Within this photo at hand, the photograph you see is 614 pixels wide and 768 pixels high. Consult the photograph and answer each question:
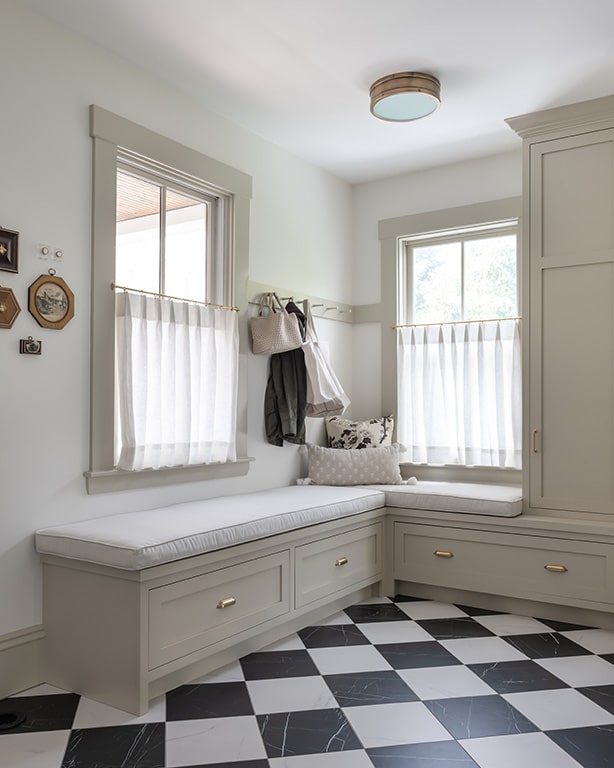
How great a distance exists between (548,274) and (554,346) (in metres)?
0.36

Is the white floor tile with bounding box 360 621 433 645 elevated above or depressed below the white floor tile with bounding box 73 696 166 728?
below

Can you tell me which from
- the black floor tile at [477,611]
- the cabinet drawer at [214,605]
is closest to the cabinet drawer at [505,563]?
the black floor tile at [477,611]

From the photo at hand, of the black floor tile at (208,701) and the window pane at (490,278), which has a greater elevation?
the window pane at (490,278)

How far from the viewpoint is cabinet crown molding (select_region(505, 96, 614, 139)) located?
3.19 metres

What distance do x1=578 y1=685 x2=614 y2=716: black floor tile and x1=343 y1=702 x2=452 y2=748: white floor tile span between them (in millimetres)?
609

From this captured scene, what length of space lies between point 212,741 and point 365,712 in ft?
1.76

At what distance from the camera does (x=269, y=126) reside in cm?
372

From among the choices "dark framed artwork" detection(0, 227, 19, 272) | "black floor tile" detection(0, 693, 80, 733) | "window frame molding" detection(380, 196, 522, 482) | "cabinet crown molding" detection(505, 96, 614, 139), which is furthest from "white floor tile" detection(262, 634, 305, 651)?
"cabinet crown molding" detection(505, 96, 614, 139)

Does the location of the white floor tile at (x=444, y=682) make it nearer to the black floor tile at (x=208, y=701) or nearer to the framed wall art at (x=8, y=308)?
the black floor tile at (x=208, y=701)

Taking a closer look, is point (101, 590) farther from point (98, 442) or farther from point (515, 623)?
point (515, 623)

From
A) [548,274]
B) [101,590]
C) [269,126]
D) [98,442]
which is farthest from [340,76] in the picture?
[101,590]

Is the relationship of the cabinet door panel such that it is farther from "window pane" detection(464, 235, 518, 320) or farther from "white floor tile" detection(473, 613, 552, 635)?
"window pane" detection(464, 235, 518, 320)

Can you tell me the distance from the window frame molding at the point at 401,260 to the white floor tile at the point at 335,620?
4.08ft

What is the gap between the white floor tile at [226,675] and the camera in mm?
2559
